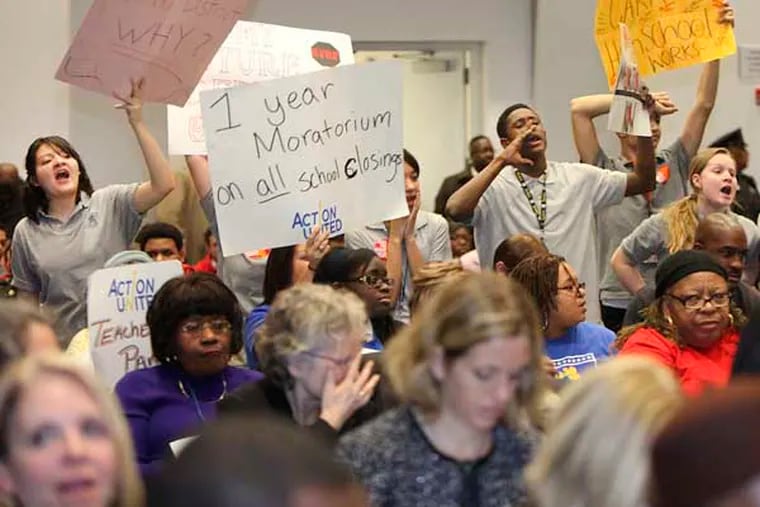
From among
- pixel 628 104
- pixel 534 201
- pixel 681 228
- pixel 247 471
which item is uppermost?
pixel 247 471

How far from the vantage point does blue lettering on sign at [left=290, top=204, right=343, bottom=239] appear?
4.94 m

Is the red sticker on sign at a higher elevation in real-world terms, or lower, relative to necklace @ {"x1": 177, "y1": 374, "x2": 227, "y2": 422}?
higher

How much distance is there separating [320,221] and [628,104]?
133 centimetres

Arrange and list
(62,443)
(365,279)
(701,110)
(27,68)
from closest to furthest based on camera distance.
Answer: (62,443), (365,279), (701,110), (27,68)

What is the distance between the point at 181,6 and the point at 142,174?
11.2 ft

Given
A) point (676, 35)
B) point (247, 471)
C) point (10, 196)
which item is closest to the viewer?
point (247, 471)

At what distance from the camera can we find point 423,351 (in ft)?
9.23

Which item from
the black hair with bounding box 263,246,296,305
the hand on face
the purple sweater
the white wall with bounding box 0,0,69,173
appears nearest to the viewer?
the hand on face

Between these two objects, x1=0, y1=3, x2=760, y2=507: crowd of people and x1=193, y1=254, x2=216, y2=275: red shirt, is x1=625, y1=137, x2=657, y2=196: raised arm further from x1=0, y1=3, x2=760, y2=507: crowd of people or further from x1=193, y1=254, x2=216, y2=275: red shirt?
x1=193, y1=254, x2=216, y2=275: red shirt

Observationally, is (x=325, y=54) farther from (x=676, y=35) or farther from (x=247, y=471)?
(x=247, y=471)

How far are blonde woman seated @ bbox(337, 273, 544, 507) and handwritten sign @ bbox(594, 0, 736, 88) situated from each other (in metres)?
3.29

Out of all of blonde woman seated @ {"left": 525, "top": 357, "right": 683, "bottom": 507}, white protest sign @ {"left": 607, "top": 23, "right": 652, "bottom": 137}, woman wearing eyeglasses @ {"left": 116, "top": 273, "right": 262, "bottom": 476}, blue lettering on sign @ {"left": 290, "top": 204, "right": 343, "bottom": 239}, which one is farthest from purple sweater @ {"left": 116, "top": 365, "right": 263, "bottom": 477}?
white protest sign @ {"left": 607, "top": 23, "right": 652, "bottom": 137}

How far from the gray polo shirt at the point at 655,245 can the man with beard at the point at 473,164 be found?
2385mm

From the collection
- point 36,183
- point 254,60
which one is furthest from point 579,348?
point 254,60
